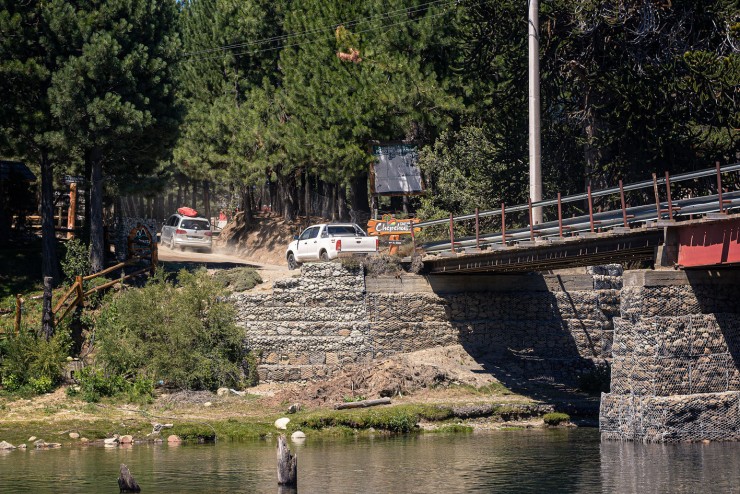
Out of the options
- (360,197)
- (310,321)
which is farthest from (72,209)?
(310,321)

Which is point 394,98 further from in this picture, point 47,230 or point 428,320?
point 47,230

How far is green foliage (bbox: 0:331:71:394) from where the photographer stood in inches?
1603

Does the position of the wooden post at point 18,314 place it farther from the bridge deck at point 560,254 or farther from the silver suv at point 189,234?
the silver suv at point 189,234

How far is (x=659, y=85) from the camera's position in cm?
4662

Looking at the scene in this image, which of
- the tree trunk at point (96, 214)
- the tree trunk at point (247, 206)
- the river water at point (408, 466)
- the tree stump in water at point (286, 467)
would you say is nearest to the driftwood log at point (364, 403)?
the river water at point (408, 466)

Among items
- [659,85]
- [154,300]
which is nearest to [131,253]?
[154,300]

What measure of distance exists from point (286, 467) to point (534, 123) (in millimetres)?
19514

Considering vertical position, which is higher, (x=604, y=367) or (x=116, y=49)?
(x=116, y=49)

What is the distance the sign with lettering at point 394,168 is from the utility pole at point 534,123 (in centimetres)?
1901

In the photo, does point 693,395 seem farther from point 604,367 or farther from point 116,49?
point 116,49

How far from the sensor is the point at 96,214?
49.0 metres

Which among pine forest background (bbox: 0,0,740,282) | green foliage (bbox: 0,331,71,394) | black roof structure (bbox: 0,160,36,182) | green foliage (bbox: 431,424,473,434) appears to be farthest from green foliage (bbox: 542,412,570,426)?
black roof structure (bbox: 0,160,36,182)

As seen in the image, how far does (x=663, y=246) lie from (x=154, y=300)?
59.6ft

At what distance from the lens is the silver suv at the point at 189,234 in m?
65.2
